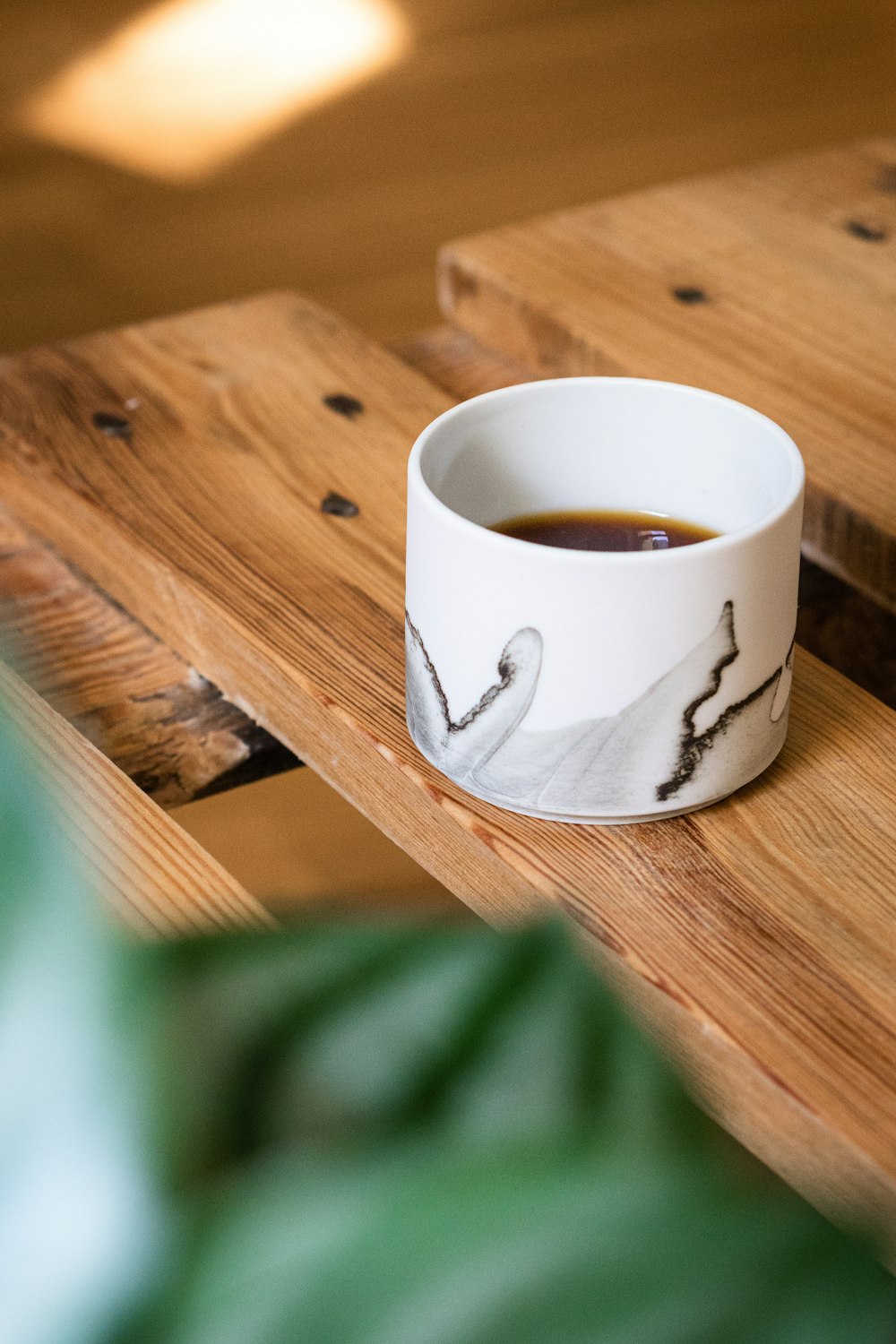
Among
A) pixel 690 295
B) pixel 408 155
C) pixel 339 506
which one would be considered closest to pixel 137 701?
pixel 339 506

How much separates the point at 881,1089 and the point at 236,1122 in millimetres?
263

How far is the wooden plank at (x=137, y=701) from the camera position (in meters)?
0.53

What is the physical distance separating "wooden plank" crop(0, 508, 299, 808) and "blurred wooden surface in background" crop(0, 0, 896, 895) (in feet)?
2.65

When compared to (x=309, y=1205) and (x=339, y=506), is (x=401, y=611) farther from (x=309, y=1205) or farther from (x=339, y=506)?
(x=309, y=1205)

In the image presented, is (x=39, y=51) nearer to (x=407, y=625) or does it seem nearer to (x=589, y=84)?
(x=589, y=84)

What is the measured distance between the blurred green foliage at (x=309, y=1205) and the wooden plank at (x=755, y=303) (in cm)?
48

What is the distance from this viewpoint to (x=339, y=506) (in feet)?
1.87

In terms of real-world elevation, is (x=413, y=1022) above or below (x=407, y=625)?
above

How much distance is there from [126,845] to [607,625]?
14 cm

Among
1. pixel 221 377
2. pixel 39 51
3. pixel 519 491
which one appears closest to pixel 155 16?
pixel 39 51

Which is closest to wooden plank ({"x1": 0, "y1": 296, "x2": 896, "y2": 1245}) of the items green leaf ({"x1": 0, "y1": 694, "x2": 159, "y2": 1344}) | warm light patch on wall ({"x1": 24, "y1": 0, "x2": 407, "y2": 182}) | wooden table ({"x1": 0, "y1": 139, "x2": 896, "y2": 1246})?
wooden table ({"x1": 0, "y1": 139, "x2": 896, "y2": 1246})

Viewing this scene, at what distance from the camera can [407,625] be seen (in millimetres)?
424

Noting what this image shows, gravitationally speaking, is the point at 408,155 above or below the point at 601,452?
below

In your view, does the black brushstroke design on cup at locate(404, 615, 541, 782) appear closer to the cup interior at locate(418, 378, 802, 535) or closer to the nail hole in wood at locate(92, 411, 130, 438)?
the cup interior at locate(418, 378, 802, 535)
